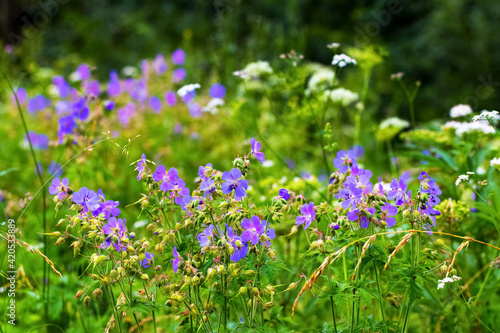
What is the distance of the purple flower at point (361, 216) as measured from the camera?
1.45 meters

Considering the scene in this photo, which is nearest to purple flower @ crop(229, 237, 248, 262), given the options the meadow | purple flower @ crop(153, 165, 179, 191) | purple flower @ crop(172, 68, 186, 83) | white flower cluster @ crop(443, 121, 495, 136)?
the meadow

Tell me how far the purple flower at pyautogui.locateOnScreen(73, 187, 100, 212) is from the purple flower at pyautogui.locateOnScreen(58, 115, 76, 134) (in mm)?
1346

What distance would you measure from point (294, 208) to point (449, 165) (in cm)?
120

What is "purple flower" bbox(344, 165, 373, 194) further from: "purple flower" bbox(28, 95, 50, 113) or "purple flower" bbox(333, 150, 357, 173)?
"purple flower" bbox(28, 95, 50, 113)

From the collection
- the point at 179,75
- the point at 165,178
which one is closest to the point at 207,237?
the point at 165,178

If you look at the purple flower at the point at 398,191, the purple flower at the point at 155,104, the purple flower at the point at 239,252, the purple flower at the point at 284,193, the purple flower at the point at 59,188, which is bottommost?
the purple flower at the point at 239,252

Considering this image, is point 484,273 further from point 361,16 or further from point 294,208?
point 361,16

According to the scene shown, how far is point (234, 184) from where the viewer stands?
1.45m

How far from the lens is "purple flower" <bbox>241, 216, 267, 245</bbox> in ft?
4.67

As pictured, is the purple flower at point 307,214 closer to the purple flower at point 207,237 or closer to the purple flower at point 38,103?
the purple flower at point 207,237

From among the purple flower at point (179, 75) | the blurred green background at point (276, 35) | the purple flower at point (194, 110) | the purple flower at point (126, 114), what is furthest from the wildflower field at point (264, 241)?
the blurred green background at point (276, 35)

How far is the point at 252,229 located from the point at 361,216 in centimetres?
31

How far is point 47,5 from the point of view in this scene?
8.42 metres

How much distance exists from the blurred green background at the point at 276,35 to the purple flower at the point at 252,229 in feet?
9.82
